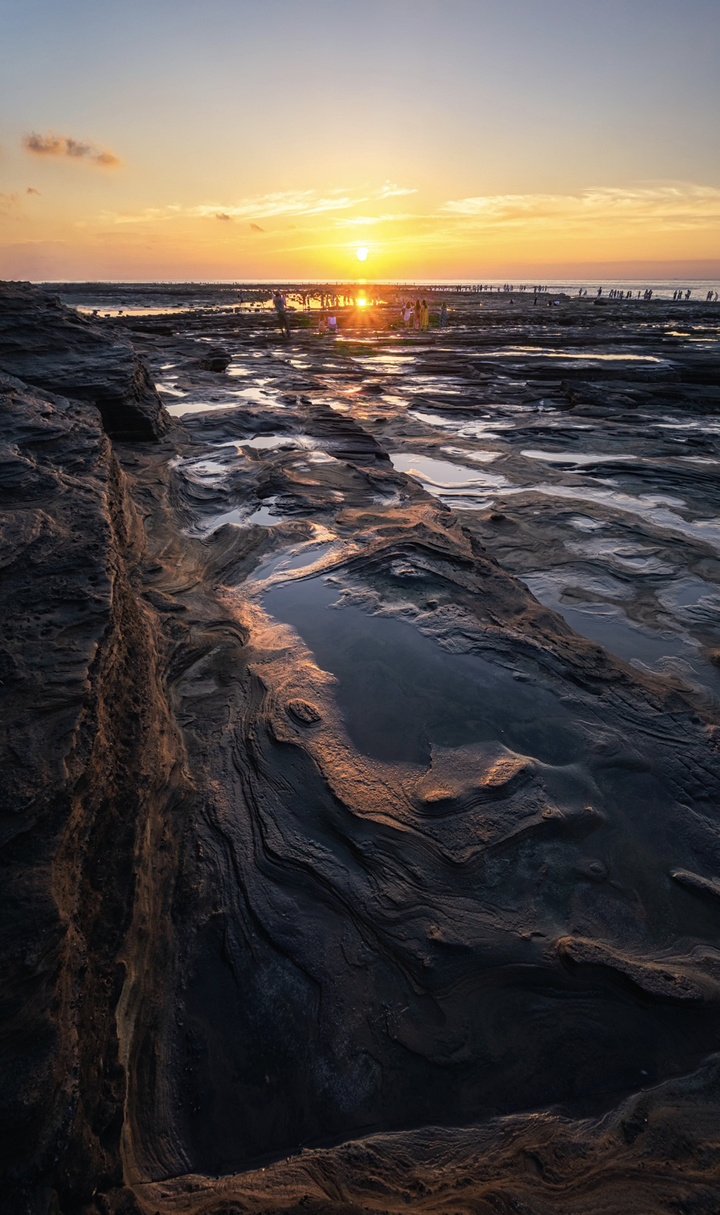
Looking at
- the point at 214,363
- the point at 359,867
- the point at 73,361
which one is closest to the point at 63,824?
the point at 359,867

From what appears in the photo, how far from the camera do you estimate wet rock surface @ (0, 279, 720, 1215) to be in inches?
87.5

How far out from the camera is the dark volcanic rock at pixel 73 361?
10.7m

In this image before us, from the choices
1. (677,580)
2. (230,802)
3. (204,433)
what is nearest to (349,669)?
(230,802)

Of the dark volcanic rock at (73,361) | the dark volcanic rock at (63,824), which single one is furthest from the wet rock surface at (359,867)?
the dark volcanic rock at (73,361)

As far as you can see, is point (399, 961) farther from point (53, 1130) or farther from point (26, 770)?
point (26, 770)

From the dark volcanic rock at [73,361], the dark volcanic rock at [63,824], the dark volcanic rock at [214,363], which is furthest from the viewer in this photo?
the dark volcanic rock at [214,363]

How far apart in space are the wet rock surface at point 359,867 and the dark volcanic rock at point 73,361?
3.84 meters

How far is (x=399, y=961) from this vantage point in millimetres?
2902

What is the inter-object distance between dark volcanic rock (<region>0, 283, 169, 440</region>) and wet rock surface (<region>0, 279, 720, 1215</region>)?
3.84 meters

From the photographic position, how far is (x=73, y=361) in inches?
449

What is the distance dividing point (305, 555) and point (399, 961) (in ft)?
18.0

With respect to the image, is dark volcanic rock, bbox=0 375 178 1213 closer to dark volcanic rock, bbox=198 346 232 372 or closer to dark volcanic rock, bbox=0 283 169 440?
dark volcanic rock, bbox=0 283 169 440

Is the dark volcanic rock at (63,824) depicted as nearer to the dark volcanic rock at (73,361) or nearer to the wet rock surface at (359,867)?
the wet rock surface at (359,867)

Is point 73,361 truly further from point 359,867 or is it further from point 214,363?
point 359,867
